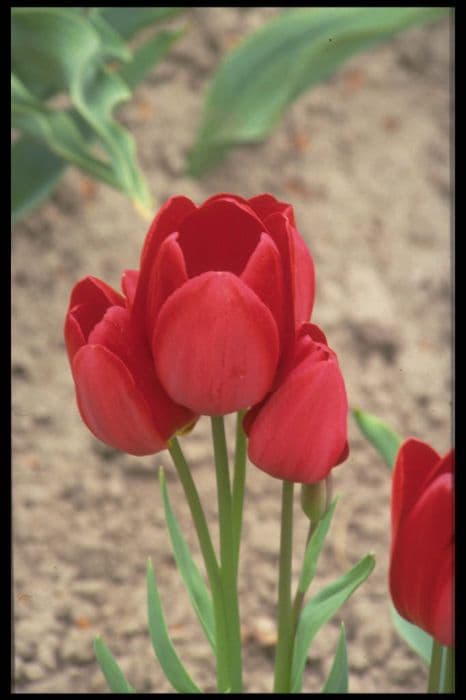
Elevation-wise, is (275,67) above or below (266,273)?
above

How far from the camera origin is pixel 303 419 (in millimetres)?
713

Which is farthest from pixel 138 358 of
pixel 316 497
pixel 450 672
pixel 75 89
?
pixel 75 89

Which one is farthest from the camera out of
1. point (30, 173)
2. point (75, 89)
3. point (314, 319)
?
point (314, 319)

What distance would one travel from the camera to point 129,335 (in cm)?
74

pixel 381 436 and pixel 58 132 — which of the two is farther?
pixel 58 132

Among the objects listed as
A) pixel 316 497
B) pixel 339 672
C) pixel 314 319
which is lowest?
pixel 339 672

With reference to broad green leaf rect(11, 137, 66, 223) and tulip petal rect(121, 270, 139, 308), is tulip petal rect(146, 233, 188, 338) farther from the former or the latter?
broad green leaf rect(11, 137, 66, 223)

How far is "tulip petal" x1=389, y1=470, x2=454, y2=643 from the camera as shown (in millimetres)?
670

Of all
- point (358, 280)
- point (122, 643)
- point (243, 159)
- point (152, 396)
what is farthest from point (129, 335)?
point (243, 159)

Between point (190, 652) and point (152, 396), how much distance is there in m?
0.60

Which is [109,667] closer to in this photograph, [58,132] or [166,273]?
[166,273]

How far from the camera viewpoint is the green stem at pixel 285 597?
793 mm

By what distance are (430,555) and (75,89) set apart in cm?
85
